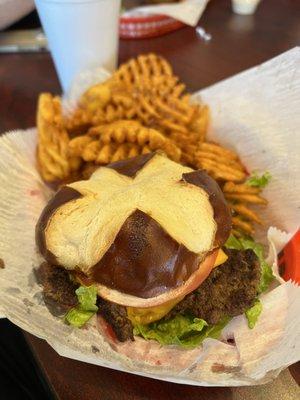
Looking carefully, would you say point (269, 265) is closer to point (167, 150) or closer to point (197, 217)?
point (197, 217)

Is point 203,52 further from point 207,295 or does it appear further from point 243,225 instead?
point 207,295

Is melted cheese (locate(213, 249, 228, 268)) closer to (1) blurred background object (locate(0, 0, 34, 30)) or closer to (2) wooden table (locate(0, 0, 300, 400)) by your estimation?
(2) wooden table (locate(0, 0, 300, 400))

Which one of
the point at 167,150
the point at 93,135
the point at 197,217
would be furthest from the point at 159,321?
the point at 93,135

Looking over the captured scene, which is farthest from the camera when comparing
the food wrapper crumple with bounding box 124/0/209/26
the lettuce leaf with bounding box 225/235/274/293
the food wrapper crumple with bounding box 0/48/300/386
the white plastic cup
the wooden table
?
the food wrapper crumple with bounding box 124/0/209/26

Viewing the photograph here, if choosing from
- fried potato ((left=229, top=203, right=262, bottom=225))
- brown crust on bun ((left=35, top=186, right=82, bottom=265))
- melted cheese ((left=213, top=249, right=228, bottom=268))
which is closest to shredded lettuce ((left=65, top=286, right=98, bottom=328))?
brown crust on bun ((left=35, top=186, right=82, bottom=265))

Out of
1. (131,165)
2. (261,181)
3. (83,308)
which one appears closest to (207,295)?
(83,308)

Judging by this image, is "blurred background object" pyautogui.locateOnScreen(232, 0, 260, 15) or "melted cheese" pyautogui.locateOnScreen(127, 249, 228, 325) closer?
"melted cheese" pyautogui.locateOnScreen(127, 249, 228, 325)
